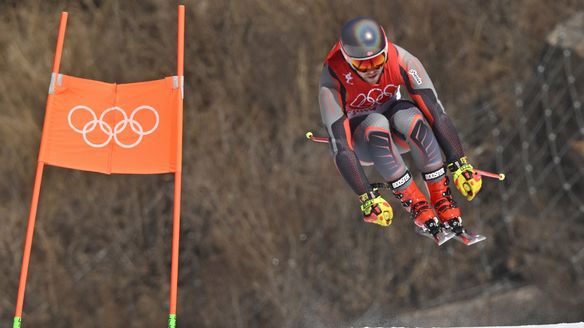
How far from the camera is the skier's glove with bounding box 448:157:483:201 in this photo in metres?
5.16

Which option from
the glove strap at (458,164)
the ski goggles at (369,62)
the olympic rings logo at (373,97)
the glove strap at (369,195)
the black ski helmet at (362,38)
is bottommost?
the glove strap at (369,195)

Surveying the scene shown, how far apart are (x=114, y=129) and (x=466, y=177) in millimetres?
2908

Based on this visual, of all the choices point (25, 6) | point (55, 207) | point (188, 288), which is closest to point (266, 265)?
point (188, 288)

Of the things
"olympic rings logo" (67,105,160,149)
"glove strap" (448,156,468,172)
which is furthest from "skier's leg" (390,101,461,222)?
"olympic rings logo" (67,105,160,149)

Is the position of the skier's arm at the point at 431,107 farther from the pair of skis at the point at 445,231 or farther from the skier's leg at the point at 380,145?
the pair of skis at the point at 445,231

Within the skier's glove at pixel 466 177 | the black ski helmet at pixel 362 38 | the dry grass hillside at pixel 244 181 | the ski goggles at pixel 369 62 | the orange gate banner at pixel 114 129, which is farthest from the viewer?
the dry grass hillside at pixel 244 181

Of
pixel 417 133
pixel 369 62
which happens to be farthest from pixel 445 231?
pixel 369 62

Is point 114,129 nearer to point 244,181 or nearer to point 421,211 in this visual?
point 421,211

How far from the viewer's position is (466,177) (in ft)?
16.9

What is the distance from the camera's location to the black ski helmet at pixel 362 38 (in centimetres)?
489

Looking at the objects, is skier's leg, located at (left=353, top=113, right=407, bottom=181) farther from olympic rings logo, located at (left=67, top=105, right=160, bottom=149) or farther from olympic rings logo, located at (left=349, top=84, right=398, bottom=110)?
olympic rings logo, located at (left=67, top=105, right=160, bottom=149)

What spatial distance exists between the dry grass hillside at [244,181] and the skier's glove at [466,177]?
6126mm

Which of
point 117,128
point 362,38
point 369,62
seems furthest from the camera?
point 117,128

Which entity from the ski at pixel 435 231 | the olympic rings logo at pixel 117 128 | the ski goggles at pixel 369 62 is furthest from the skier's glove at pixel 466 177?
the olympic rings logo at pixel 117 128
